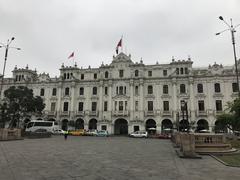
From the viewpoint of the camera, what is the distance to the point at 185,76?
165 feet

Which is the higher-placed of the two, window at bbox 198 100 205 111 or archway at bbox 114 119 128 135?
window at bbox 198 100 205 111

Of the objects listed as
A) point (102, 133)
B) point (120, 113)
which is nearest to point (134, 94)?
point (120, 113)

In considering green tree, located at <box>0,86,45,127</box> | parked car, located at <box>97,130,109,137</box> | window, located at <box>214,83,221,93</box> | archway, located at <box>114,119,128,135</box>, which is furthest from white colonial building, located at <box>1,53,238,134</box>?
green tree, located at <box>0,86,45,127</box>

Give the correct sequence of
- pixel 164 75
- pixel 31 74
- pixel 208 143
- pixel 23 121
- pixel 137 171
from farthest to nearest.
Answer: pixel 31 74 < pixel 23 121 < pixel 164 75 < pixel 208 143 < pixel 137 171

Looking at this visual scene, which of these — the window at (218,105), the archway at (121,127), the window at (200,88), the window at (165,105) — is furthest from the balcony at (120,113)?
the window at (218,105)

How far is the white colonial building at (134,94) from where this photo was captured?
48.8m

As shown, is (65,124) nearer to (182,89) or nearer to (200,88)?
(182,89)

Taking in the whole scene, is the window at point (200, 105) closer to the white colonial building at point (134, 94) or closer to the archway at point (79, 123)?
the white colonial building at point (134, 94)

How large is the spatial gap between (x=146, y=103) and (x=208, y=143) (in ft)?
115

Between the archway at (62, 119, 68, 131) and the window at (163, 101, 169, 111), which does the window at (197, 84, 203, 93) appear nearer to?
the window at (163, 101, 169, 111)

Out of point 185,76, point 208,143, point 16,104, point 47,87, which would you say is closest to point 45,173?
point 208,143

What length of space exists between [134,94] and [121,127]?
9290 millimetres

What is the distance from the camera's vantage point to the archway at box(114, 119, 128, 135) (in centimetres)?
5421

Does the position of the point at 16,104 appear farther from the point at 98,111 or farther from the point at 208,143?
the point at 208,143
